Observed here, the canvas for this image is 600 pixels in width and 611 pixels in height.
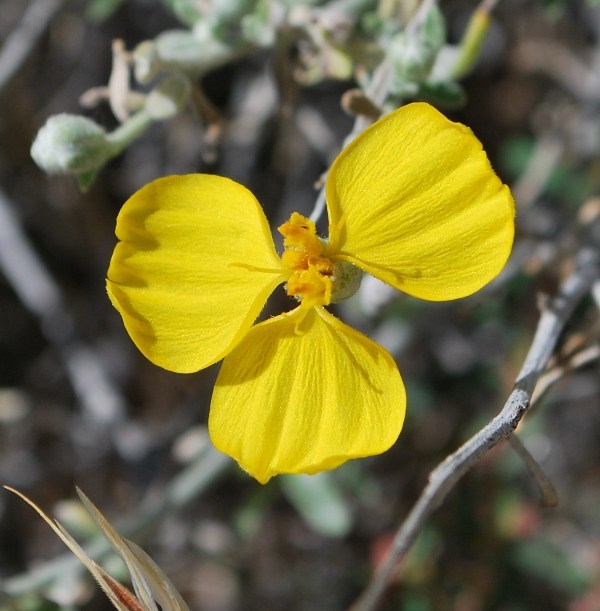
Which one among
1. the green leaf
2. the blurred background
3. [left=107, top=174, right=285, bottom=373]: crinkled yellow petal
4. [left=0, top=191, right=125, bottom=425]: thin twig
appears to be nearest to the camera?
[left=107, top=174, right=285, bottom=373]: crinkled yellow petal

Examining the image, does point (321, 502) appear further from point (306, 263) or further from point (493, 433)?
point (493, 433)

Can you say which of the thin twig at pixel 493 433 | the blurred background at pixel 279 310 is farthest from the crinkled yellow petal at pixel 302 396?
the blurred background at pixel 279 310

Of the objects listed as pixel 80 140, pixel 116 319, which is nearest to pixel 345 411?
pixel 80 140

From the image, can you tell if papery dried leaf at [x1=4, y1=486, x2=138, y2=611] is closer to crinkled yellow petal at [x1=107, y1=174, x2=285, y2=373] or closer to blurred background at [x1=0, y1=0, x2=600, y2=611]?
crinkled yellow petal at [x1=107, y1=174, x2=285, y2=373]

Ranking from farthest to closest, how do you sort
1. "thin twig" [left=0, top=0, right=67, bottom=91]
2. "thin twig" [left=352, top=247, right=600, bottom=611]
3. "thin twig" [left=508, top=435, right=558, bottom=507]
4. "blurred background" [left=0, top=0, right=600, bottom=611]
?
"blurred background" [left=0, top=0, right=600, bottom=611], "thin twig" [left=0, top=0, right=67, bottom=91], "thin twig" [left=508, top=435, right=558, bottom=507], "thin twig" [left=352, top=247, right=600, bottom=611]

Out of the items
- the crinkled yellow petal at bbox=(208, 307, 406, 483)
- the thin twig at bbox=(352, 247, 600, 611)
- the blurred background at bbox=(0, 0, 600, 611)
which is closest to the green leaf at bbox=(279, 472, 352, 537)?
the blurred background at bbox=(0, 0, 600, 611)

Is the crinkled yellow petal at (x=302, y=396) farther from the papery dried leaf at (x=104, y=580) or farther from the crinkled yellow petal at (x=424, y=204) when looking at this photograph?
the papery dried leaf at (x=104, y=580)

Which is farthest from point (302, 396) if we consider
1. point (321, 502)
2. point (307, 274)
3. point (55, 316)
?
point (55, 316)
